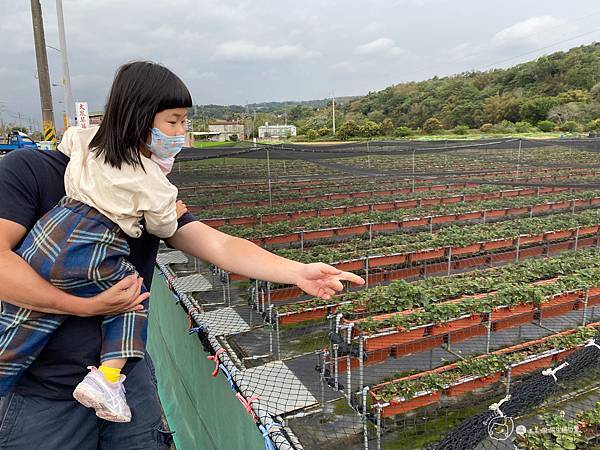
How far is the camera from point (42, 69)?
10867 mm

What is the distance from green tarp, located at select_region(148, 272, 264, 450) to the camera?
6.61ft

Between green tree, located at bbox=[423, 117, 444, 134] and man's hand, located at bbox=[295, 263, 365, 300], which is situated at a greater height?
green tree, located at bbox=[423, 117, 444, 134]

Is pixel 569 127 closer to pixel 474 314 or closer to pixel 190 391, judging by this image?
pixel 474 314

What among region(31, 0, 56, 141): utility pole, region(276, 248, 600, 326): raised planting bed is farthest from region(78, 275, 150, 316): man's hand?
region(31, 0, 56, 141): utility pole

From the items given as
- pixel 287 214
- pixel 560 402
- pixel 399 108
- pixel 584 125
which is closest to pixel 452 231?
pixel 287 214

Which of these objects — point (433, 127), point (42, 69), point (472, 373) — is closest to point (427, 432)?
point (472, 373)

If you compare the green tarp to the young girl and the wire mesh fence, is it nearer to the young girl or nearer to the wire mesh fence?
the wire mesh fence

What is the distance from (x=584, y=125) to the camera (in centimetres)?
2767

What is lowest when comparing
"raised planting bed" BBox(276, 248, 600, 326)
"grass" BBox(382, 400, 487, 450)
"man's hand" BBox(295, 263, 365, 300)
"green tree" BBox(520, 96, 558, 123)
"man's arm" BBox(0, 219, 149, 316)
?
"grass" BBox(382, 400, 487, 450)

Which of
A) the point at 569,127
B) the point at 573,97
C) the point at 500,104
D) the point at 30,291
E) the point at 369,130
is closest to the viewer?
the point at 30,291

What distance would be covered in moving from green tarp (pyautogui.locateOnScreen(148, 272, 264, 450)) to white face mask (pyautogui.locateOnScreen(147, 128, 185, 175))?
109 centimetres

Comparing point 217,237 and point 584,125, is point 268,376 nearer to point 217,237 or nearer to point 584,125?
point 217,237

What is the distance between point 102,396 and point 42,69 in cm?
1213

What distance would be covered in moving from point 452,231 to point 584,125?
88.3ft
